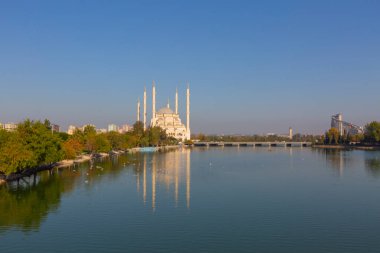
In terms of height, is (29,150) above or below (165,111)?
below

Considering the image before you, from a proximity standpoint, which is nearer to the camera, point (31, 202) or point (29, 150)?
point (31, 202)

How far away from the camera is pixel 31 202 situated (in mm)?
26078

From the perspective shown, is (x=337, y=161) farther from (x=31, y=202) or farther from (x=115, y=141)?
(x=31, y=202)

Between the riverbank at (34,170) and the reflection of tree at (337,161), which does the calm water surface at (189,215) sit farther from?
the reflection of tree at (337,161)

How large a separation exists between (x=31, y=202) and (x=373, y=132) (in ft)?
303

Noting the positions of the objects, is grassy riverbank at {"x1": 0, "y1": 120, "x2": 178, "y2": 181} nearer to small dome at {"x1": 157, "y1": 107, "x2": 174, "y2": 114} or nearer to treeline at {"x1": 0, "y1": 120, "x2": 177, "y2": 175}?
treeline at {"x1": 0, "y1": 120, "x2": 177, "y2": 175}

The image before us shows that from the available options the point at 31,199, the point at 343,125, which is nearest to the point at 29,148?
the point at 31,199

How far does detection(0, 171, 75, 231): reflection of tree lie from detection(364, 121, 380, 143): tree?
8325 cm

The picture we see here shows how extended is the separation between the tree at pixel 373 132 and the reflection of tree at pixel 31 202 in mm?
83247

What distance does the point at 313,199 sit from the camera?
26828 millimetres

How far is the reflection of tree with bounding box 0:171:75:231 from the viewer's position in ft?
68.6

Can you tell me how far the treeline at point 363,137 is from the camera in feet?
329

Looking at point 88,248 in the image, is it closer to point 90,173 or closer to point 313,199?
point 313,199

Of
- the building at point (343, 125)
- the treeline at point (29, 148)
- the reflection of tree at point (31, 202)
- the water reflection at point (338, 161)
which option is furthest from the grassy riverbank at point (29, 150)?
the building at point (343, 125)
